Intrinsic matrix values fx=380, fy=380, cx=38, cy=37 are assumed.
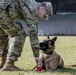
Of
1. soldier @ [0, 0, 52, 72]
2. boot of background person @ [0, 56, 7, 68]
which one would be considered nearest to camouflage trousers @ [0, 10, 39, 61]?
soldier @ [0, 0, 52, 72]

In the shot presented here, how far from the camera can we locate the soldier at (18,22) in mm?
6379

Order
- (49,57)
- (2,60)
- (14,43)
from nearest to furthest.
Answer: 1. (14,43)
2. (49,57)
3. (2,60)

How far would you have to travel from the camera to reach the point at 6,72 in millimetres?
6480

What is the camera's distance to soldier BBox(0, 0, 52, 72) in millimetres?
6379

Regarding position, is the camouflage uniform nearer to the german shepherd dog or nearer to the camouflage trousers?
the camouflage trousers

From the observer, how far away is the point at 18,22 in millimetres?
6672

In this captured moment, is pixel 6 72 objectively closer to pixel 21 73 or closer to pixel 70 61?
pixel 21 73

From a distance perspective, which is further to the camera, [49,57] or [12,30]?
[49,57]

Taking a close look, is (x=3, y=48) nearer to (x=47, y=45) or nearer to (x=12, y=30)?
(x=12, y=30)

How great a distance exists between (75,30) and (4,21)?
11924 millimetres

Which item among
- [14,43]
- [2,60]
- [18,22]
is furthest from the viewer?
[2,60]

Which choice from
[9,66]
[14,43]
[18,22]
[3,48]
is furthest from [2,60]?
[18,22]

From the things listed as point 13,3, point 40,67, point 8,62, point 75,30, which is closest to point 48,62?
point 40,67

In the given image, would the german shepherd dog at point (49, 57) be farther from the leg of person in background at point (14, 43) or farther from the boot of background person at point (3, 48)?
the boot of background person at point (3, 48)
